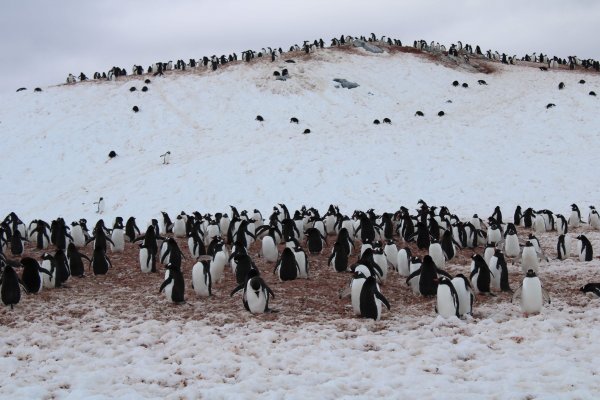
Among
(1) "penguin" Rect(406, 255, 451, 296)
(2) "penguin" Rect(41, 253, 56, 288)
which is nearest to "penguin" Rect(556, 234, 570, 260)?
(1) "penguin" Rect(406, 255, 451, 296)

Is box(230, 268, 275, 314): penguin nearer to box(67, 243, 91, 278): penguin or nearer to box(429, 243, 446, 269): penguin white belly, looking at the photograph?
box(429, 243, 446, 269): penguin white belly

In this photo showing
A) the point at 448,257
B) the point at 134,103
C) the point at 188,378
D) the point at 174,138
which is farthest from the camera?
the point at 134,103

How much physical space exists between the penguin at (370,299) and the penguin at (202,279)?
307 centimetres

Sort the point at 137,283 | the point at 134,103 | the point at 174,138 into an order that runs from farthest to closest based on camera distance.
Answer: the point at 134,103 → the point at 174,138 → the point at 137,283

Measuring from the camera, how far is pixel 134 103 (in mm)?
36625

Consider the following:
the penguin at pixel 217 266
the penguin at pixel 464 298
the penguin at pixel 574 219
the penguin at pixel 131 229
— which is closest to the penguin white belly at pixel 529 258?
the penguin at pixel 464 298

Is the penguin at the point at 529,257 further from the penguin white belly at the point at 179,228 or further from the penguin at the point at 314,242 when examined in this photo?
the penguin white belly at the point at 179,228

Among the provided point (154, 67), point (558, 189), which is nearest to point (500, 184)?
point (558, 189)

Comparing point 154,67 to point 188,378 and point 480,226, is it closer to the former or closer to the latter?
point 480,226

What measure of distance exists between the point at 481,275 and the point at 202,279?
510 centimetres

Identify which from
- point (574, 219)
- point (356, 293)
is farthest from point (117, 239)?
point (574, 219)

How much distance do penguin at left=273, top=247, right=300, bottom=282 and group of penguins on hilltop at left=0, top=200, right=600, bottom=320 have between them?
0.07 ft

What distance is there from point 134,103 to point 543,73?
31729mm

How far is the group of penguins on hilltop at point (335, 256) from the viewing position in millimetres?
8711
